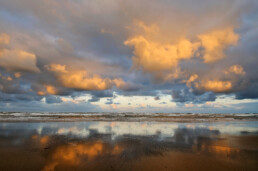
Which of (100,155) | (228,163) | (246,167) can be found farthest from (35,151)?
(246,167)

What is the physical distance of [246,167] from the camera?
7.97m

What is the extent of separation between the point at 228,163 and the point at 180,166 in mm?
2858

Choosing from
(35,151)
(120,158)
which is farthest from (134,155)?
(35,151)

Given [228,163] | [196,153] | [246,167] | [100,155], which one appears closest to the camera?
[246,167]

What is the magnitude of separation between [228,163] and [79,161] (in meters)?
8.20

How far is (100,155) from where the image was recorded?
31.0 feet

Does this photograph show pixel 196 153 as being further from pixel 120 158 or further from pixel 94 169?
pixel 94 169

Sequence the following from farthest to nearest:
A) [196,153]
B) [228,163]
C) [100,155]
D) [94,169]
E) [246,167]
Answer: [196,153], [100,155], [228,163], [246,167], [94,169]

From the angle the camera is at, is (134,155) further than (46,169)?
Yes

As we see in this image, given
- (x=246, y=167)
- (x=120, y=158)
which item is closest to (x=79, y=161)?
(x=120, y=158)

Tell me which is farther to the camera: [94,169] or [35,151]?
[35,151]

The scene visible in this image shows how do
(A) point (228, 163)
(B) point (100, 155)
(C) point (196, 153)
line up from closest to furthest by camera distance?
(A) point (228, 163) → (B) point (100, 155) → (C) point (196, 153)

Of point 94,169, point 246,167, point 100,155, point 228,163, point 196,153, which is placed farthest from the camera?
point 196,153

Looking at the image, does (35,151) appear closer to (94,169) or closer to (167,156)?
(94,169)
